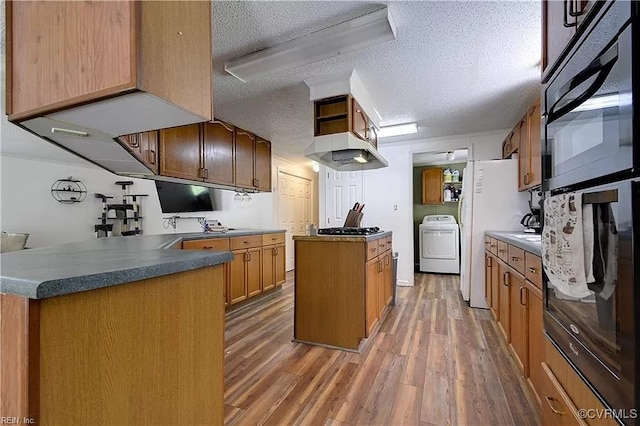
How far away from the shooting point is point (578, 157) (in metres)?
0.84

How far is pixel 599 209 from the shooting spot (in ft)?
2.43

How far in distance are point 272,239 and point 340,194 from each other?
1.51 metres

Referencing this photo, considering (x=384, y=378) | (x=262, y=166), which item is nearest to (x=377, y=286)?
(x=384, y=378)

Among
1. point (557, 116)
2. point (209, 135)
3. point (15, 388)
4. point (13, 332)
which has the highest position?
point (209, 135)

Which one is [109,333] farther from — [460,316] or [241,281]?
[460,316]

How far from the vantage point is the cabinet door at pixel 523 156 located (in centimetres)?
286

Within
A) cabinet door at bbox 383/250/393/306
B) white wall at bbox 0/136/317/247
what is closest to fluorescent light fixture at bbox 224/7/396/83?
cabinet door at bbox 383/250/393/306

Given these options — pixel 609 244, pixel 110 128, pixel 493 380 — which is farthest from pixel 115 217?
pixel 609 244

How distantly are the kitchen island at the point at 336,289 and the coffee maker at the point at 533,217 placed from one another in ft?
5.57

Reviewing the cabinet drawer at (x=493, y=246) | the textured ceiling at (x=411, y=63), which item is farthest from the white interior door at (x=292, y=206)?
the cabinet drawer at (x=493, y=246)

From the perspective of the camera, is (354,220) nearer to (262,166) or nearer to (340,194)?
(262,166)

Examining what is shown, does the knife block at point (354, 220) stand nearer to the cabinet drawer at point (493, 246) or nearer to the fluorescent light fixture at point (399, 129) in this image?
the cabinet drawer at point (493, 246)

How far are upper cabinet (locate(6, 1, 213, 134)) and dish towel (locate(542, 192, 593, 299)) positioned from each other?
1.25 metres

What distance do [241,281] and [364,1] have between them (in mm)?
2847
